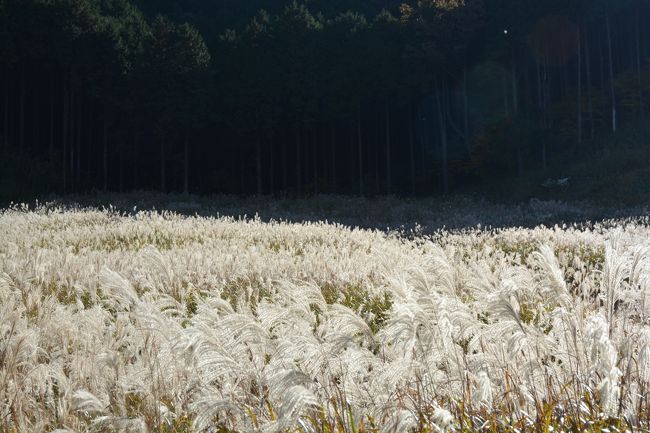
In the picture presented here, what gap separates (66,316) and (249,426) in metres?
2.51

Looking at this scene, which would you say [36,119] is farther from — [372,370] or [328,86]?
[372,370]

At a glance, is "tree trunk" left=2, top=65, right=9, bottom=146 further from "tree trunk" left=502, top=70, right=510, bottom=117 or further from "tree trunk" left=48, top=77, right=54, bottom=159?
"tree trunk" left=502, top=70, right=510, bottom=117

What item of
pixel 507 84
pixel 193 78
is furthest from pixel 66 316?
pixel 507 84

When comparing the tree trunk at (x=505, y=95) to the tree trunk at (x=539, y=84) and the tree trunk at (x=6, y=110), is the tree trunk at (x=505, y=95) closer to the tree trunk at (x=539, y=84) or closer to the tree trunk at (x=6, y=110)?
the tree trunk at (x=539, y=84)

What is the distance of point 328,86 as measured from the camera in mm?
39719

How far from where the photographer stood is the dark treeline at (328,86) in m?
37.4

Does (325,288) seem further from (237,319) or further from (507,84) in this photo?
(507,84)

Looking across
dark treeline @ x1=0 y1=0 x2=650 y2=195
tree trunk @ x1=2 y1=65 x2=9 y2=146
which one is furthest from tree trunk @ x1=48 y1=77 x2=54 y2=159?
tree trunk @ x1=2 y1=65 x2=9 y2=146

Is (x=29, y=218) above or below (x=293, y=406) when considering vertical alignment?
above

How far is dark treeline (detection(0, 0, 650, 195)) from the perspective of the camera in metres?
37.4

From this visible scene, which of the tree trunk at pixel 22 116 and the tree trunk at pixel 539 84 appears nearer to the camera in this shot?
the tree trunk at pixel 22 116

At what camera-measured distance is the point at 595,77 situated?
4516 centimetres

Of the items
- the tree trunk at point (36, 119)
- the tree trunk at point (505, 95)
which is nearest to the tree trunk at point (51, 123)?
the tree trunk at point (36, 119)

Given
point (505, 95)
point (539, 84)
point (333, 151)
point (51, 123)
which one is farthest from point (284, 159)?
point (539, 84)
